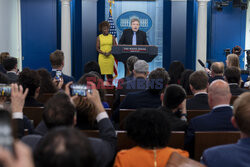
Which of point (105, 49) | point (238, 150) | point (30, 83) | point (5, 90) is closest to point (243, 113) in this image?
point (238, 150)

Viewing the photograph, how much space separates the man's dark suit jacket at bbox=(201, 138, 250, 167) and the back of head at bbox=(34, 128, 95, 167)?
929 millimetres

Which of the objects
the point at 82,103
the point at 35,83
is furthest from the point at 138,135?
the point at 35,83

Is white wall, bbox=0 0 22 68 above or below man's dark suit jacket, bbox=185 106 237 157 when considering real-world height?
above

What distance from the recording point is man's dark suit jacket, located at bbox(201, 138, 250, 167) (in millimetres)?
1592

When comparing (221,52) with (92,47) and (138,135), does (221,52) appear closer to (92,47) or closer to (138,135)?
(92,47)

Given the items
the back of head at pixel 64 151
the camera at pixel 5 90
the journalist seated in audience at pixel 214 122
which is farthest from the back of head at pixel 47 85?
the back of head at pixel 64 151

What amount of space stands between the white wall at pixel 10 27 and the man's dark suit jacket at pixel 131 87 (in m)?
5.15

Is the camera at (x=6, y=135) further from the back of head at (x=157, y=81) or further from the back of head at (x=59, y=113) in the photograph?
the back of head at (x=157, y=81)

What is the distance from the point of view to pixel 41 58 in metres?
9.66

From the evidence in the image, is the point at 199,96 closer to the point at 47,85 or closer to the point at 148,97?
the point at 148,97

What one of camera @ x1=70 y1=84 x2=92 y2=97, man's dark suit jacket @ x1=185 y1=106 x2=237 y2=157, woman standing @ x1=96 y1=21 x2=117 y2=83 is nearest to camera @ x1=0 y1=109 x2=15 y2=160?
camera @ x1=70 y1=84 x2=92 y2=97

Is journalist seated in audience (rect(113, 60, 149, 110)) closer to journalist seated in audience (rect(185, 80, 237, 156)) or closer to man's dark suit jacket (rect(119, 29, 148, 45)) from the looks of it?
journalist seated in audience (rect(185, 80, 237, 156))

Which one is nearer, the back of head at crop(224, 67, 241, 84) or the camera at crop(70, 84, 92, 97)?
the camera at crop(70, 84, 92, 97)

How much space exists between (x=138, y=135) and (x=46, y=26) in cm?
851
